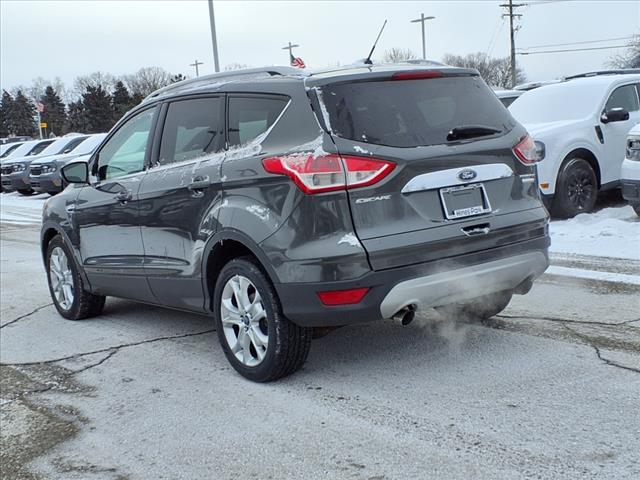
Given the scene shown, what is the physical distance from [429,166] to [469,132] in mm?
455

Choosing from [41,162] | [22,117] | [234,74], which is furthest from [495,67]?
[234,74]

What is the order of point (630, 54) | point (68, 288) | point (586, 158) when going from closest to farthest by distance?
point (68, 288)
point (586, 158)
point (630, 54)

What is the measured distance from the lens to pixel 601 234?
838 cm

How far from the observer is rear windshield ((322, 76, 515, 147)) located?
3938 mm

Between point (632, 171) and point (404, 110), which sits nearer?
point (404, 110)

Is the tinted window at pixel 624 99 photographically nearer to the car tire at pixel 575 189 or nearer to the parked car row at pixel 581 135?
the parked car row at pixel 581 135

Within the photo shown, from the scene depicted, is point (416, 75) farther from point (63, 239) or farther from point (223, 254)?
point (63, 239)

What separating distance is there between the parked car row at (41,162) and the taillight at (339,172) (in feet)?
55.7

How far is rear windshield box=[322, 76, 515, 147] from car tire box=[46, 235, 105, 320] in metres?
3.35

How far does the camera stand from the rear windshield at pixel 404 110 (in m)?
3.94

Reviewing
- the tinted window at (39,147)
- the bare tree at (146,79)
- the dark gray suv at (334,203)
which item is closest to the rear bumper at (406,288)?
the dark gray suv at (334,203)

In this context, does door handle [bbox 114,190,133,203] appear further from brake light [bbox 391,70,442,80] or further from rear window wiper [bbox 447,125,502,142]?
rear window wiper [bbox 447,125,502,142]

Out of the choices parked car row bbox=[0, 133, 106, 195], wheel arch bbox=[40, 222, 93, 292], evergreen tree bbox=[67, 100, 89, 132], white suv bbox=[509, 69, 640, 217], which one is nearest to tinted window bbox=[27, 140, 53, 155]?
parked car row bbox=[0, 133, 106, 195]

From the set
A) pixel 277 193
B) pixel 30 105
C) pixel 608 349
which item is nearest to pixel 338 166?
pixel 277 193
